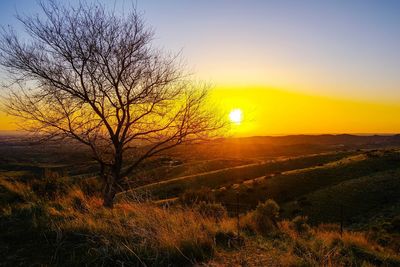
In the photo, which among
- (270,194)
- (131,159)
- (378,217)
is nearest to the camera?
(131,159)

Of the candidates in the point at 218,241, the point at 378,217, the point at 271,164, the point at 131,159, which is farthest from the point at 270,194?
the point at 218,241

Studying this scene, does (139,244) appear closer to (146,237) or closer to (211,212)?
(146,237)

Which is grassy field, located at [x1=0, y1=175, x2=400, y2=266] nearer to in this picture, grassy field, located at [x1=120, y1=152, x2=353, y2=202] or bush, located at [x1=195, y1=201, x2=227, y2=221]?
bush, located at [x1=195, y1=201, x2=227, y2=221]

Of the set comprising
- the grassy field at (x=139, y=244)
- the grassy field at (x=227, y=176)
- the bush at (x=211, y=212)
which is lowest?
the grassy field at (x=227, y=176)

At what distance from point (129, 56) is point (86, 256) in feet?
29.4

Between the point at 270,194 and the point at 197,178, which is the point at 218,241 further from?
the point at 197,178

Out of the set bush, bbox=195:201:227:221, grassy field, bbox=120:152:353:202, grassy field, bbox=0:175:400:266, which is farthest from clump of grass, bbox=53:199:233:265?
grassy field, bbox=120:152:353:202

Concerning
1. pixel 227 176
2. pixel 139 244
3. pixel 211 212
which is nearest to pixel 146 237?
pixel 139 244

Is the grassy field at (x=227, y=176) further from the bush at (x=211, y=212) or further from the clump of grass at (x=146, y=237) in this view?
the clump of grass at (x=146, y=237)

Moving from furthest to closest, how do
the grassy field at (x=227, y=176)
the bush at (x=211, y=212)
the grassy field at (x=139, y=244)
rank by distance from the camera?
the grassy field at (x=227, y=176) < the bush at (x=211, y=212) < the grassy field at (x=139, y=244)

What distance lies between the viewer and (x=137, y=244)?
5230 mm

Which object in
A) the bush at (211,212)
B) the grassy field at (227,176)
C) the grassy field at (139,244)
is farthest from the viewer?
the grassy field at (227,176)

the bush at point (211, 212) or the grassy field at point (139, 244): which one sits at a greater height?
the grassy field at point (139, 244)

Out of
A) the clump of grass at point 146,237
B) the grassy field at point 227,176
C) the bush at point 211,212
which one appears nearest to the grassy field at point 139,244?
the clump of grass at point 146,237
